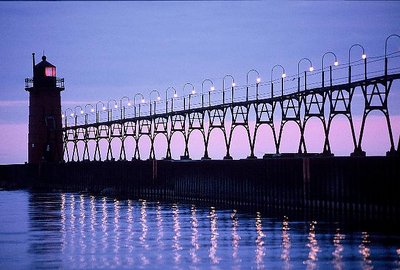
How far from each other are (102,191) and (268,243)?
4604cm

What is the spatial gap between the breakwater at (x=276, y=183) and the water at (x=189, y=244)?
162 centimetres

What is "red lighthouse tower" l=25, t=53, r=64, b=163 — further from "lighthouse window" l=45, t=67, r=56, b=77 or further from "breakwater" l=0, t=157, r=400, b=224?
"breakwater" l=0, t=157, r=400, b=224

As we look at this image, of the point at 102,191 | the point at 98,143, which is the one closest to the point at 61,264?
the point at 102,191

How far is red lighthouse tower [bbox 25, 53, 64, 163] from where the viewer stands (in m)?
99.2

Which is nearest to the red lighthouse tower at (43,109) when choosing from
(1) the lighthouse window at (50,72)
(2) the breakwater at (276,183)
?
(1) the lighthouse window at (50,72)

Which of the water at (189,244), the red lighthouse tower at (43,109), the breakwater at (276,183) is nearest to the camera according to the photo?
the water at (189,244)

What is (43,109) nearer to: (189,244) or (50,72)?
(50,72)

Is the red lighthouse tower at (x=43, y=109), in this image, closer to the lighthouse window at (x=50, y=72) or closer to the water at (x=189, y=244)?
the lighthouse window at (x=50, y=72)

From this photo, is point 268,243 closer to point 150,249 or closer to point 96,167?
point 150,249

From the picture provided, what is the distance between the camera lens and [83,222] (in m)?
38.4

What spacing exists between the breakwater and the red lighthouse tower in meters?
22.1

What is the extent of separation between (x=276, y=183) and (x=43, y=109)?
61.0m

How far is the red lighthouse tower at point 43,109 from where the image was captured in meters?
Result: 99.2

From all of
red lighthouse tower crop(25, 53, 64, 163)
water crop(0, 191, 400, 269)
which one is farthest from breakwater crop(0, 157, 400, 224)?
red lighthouse tower crop(25, 53, 64, 163)
